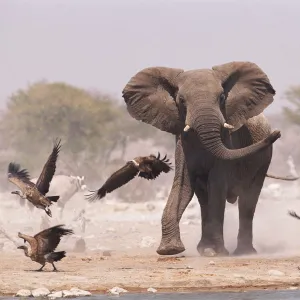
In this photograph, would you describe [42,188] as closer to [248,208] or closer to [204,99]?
[204,99]

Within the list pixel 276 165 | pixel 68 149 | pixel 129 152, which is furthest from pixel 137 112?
pixel 129 152

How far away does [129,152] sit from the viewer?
241ft

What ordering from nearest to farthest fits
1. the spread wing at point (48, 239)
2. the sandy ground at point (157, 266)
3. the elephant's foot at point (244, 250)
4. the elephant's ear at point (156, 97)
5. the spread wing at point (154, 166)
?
the sandy ground at point (157, 266) < the spread wing at point (48, 239) < the spread wing at point (154, 166) < the elephant's ear at point (156, 97) < the elephant's foot at point (244, 250)

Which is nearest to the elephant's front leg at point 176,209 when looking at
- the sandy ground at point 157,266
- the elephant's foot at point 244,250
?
the sandy ground at point 157,266

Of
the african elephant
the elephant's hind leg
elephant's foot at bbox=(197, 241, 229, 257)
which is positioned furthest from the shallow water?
the elephant's hind leg

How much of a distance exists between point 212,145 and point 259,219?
998 centimetres

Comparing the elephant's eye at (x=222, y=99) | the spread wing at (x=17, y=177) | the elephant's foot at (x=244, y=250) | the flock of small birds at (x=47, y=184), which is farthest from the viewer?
the elephant's foot at (x=244, y=250)

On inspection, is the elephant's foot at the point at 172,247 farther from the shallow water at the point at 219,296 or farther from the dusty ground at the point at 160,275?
the shallow water at the point at 219,296

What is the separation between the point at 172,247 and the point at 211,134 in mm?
1640

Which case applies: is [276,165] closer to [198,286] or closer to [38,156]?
[38,156]

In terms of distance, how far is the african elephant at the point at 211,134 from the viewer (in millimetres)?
18375

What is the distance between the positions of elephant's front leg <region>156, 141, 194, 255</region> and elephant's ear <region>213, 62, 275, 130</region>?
1165 millimetres

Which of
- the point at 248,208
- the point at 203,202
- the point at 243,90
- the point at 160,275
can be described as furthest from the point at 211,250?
the point at 160,275

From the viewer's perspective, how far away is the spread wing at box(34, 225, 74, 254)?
16.1m
